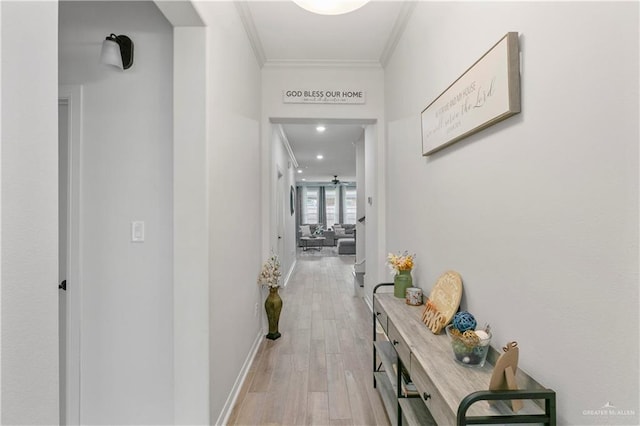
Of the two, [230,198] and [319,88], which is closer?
[230,198]

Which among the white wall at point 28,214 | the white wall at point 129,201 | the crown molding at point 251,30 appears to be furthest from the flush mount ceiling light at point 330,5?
the white wall at point 28,214

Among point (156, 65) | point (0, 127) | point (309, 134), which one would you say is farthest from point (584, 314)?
point (309, 134)

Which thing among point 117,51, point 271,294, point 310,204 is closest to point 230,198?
point 117,51

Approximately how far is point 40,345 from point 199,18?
1520 millimetres

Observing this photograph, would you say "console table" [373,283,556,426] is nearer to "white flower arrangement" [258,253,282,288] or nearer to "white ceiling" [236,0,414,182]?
"white flower arrangement" [258,253,282,288]

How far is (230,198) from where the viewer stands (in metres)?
1.95

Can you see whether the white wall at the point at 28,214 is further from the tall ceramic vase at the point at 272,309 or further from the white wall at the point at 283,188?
the white wall at the point at 283,188

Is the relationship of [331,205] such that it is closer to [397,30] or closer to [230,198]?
[397,30]

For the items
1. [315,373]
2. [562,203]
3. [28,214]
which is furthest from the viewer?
[315,373]

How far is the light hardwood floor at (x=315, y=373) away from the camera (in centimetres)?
187

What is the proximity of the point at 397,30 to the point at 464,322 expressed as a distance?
7.47 ft

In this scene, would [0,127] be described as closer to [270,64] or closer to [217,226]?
[217,226]

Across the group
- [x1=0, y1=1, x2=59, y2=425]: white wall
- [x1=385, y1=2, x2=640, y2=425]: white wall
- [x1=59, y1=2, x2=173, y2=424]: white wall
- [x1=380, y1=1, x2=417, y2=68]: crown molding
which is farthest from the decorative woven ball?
[x1=380, y1=1, x2=417, y2=68]: crown molding

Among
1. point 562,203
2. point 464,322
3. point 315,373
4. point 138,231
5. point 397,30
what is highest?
point 397,30
